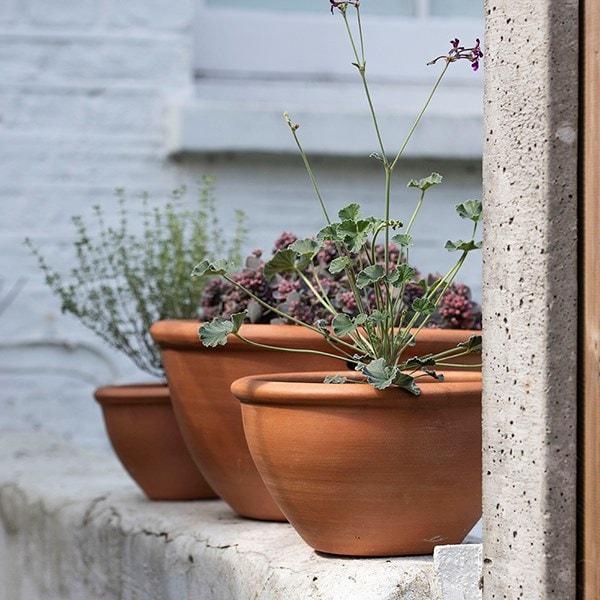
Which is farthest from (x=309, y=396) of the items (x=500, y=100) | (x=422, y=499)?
(x=500, y=100)

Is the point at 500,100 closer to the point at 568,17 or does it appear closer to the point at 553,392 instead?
the point at 568,17

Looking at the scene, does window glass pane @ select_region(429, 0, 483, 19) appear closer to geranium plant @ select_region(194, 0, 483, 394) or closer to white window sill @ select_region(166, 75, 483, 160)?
white window sill @ select_region(166, 75, 483, 160)

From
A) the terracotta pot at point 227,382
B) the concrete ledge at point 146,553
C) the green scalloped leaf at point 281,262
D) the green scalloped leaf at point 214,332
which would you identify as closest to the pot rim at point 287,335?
the terracotta pot at point 227,382

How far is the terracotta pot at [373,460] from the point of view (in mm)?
1539

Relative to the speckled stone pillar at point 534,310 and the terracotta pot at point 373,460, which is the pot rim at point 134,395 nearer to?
the terracotta pot at point 373,460

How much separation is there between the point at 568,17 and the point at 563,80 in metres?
0.07

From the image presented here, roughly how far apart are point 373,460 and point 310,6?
7.95 ft

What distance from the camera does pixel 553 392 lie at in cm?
128

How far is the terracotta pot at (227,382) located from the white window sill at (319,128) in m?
1.49

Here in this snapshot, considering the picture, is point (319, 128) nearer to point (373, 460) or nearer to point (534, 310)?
point (373, 460)

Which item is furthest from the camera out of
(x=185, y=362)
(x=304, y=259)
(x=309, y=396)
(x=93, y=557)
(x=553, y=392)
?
(x=93, y=557)

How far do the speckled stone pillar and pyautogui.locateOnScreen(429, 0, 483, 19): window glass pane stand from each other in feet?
7.99

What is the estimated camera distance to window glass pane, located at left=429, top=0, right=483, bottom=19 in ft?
12.1

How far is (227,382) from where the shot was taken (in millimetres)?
1945
